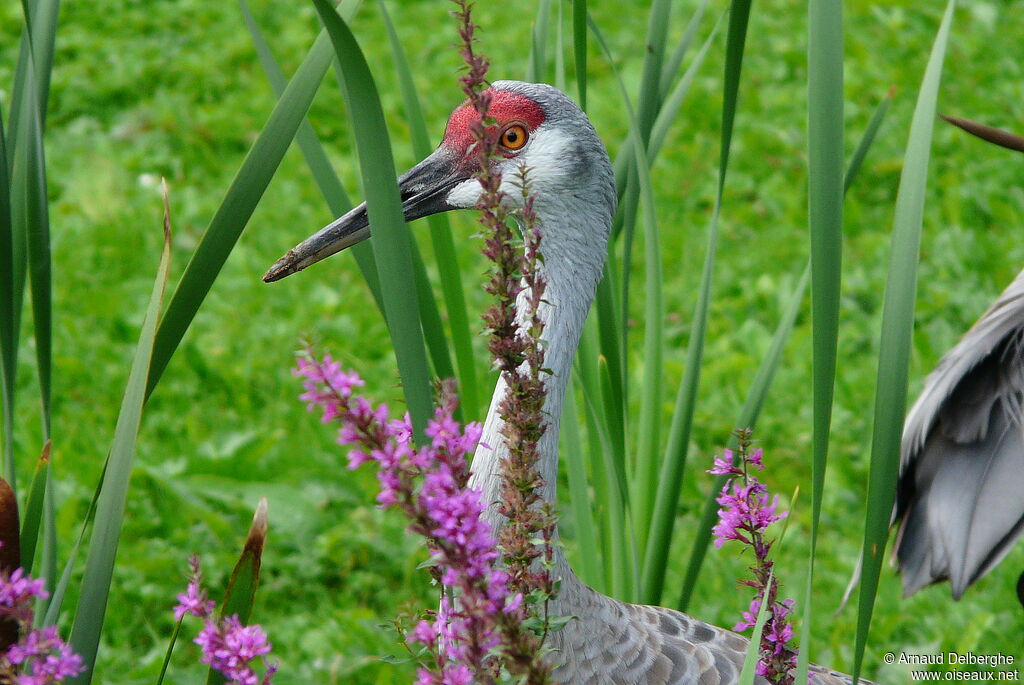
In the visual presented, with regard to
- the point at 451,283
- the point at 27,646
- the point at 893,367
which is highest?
the point at 451,283

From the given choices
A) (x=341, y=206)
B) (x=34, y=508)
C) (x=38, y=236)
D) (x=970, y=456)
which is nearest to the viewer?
(x=34, y=508)

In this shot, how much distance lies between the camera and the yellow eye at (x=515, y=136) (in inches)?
73.9

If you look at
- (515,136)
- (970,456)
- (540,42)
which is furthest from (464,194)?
(970,456)

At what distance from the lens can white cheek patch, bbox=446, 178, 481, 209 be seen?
1.87 meters

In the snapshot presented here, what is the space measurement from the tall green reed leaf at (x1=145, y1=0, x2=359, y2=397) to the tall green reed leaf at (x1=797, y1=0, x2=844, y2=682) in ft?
2.02

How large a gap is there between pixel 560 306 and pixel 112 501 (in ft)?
2.60

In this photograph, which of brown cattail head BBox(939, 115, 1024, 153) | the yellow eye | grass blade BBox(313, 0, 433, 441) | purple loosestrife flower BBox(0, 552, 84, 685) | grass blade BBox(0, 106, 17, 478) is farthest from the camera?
the yellow eye

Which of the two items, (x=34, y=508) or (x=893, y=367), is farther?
(x=34, y=508)

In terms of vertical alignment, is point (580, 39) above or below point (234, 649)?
above

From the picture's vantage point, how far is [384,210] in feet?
4.25

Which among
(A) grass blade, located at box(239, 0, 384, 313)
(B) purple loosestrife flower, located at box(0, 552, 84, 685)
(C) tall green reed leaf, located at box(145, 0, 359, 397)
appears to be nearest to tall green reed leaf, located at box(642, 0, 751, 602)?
(A) grass blade, located at box(239, 0, 384, 313)

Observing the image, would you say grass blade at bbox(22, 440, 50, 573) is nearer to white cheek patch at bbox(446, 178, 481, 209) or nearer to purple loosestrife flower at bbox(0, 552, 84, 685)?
purple loosestrife flower at bbox(0, 552, 84, 685)

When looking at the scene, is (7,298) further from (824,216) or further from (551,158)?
(824,216)

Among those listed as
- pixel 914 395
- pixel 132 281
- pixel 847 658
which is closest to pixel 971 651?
pixel 847 658
